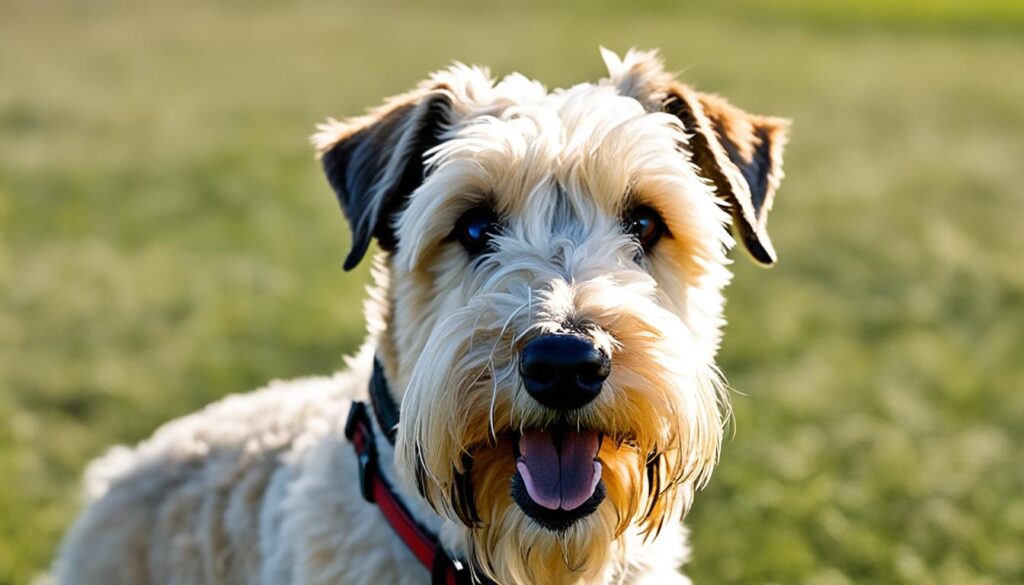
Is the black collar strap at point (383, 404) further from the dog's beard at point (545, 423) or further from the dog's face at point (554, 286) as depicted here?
the dog's beard at point (545, 423)

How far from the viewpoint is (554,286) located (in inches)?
141

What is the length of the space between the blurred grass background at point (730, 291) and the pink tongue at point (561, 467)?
8.99ft

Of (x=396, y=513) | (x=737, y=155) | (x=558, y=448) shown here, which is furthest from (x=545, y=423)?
(x=737, y=155)

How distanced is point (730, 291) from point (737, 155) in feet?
19.6

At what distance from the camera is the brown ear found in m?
4.23

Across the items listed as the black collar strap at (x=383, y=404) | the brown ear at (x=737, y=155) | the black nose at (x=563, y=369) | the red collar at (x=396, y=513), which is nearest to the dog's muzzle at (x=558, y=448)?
the black nose at (x=563, y=369)

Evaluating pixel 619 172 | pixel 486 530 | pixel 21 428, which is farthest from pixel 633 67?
pixel 21 428

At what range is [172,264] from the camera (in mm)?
10562

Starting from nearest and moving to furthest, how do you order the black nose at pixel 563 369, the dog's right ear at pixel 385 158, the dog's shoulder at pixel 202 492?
the black nose at pixel 563 369 → the dog's right ear at pixel 385 158 → the dog's shoulder at pixel 202 492

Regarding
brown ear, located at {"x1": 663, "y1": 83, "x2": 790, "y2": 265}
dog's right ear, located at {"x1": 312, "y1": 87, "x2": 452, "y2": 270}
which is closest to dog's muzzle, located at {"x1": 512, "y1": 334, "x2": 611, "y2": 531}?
dog's right ear, located at {"x1": 312, "y1": 87, "x2": 452, "y2": 270}

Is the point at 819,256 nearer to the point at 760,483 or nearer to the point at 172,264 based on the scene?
the point at 760,483

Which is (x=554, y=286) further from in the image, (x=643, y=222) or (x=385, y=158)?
(x=385, y=158)

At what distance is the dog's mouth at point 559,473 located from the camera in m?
3.48

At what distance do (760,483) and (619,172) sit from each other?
3497mm
